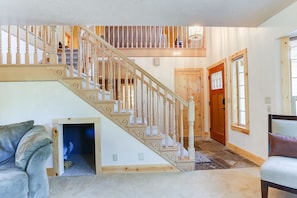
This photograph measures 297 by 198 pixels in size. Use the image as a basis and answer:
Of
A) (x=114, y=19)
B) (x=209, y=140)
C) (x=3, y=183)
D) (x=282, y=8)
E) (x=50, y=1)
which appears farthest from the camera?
(x=209, y=140)

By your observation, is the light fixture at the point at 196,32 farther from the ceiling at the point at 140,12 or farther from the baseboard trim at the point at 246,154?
the baseboard trim at the point at 246,154

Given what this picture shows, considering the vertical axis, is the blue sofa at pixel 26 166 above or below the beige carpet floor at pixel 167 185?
above

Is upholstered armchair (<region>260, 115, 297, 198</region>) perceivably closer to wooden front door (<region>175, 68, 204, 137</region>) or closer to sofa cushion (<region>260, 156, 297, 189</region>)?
sofa cushion (<region>260, 156, 297, 189</region>)

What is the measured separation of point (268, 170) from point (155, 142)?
160 centimetres

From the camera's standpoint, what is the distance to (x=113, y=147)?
10.8ft

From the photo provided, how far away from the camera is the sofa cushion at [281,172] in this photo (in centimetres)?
203

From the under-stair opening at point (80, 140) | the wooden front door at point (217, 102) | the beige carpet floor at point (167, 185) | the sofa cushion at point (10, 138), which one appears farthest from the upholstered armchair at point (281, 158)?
the under-stair opening at point (80, 140)

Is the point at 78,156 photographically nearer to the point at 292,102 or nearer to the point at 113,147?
the point at 113,147

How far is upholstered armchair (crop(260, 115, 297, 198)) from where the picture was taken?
6.77 ft

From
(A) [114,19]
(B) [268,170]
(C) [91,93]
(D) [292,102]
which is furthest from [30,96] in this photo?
(D) [292,102]

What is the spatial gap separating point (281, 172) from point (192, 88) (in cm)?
396

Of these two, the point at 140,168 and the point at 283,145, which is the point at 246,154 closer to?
the point at 283,145

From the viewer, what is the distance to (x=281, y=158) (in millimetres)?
2369

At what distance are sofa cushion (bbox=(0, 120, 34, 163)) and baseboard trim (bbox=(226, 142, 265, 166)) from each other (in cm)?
347
